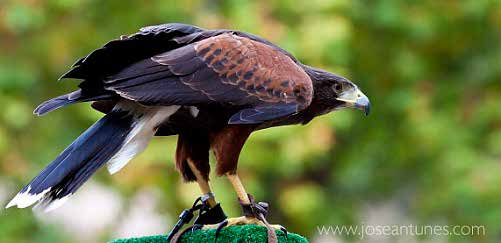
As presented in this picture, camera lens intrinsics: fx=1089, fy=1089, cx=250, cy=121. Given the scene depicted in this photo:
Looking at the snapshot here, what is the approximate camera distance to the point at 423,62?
29.9 feet

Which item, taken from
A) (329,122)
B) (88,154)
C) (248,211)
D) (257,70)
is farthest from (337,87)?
(329,122)

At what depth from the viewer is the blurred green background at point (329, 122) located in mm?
7922

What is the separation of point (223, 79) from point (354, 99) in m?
0.60

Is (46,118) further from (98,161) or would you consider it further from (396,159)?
(98,161)

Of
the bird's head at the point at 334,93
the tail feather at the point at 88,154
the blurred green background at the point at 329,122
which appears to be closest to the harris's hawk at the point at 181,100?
the tail feather at the point at 88,154

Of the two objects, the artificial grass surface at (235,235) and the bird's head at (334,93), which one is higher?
the bird's head at (334,93)

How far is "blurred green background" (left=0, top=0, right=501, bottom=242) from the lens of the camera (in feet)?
26.0

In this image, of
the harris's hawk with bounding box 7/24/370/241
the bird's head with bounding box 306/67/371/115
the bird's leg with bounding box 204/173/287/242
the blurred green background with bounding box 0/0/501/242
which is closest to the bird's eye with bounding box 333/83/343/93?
the bird's head with bounding box 306/67/371/115

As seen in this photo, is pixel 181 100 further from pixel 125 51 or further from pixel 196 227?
pixel 196 227

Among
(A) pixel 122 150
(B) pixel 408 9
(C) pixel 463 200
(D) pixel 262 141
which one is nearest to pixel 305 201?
(D) pixel 262 141

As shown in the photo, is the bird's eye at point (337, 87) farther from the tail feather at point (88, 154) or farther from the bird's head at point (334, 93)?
the tail feather at point (88, 154)

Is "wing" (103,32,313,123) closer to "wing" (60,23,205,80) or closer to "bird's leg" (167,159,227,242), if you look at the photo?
"wing" (60,23,205,80)

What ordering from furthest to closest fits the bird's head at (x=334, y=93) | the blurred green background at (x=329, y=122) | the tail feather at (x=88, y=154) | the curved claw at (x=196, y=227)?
1. the blurred green background at (x=329, y=122)
2. the bird's head at (x=334, y=93)
3. the curved claw at (x=196, y=227)
4. the tail feather at (x=88, y=154)

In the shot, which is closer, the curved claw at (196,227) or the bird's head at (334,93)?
the curved claw at (196,227)
